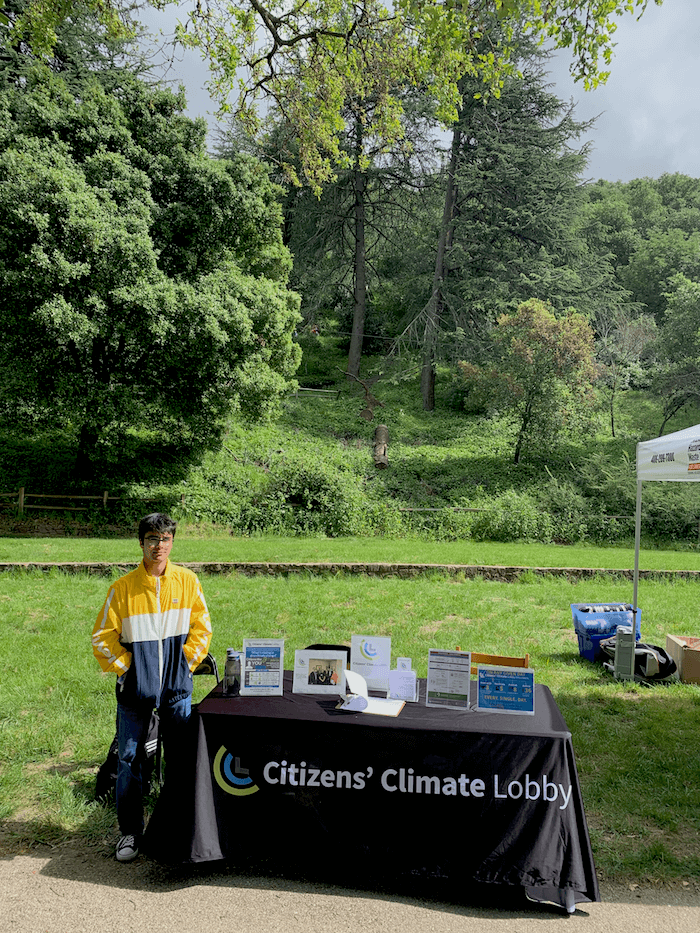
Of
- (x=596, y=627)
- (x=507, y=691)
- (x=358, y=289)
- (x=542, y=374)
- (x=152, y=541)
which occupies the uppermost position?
(x=358, y=289)

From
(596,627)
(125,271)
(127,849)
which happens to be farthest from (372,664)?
(125,271)

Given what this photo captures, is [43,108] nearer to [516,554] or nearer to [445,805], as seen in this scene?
[516,554]

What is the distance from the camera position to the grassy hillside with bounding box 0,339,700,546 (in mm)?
19562

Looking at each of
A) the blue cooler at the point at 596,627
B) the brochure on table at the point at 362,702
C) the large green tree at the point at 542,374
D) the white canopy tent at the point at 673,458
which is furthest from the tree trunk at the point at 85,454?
the brochure on table at the point at 362,702

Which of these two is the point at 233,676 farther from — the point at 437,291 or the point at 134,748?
the point at 437,291

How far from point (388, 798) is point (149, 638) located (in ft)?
5.44

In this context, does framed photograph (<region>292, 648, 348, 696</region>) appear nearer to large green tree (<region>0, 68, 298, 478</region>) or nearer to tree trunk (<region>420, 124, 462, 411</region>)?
large green tree (<region>0, 68, 298, 478</region>)

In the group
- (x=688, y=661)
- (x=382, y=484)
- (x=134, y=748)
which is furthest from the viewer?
(x=382, y=484)

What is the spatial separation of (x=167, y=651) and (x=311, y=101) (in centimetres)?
683

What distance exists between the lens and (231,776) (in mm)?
3922

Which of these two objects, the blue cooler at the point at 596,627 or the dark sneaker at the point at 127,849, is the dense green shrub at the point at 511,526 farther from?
the dark sneaker at the point at 127,849

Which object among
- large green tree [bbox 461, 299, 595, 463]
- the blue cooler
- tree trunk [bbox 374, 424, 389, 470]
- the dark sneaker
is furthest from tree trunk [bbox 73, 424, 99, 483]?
the dark sneaker

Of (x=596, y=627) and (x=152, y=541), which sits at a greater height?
(x=152, y=541)

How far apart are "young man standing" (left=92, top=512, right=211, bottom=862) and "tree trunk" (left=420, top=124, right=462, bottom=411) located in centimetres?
2745
